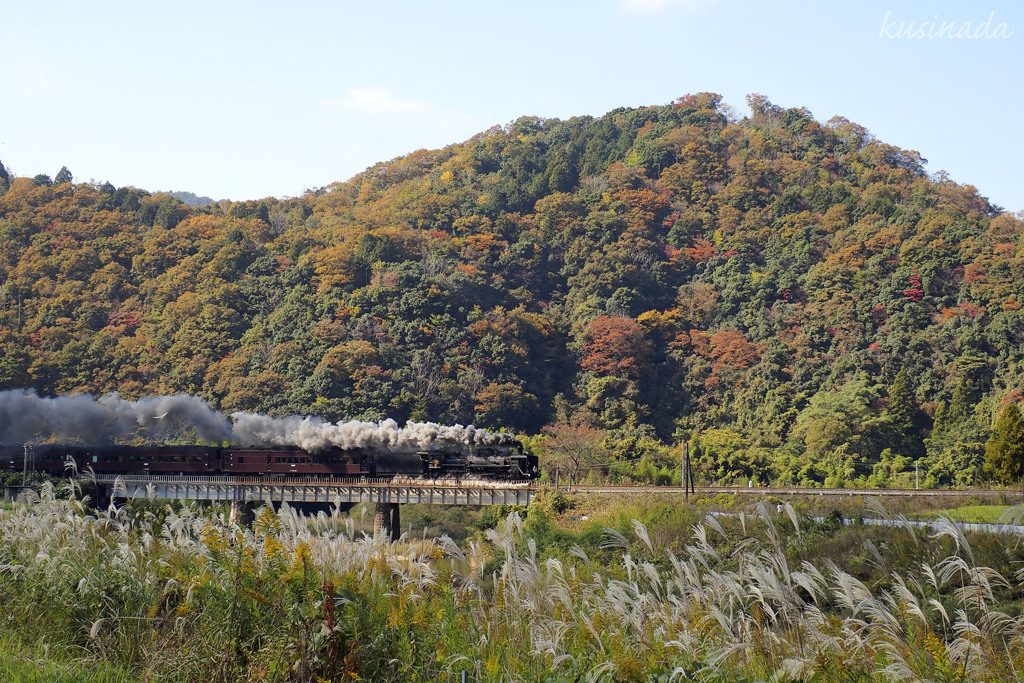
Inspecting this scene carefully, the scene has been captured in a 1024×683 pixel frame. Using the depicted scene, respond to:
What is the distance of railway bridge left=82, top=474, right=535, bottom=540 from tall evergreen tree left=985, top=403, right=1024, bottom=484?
2248 cm

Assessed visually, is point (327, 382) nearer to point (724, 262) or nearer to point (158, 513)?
point (724, 262)

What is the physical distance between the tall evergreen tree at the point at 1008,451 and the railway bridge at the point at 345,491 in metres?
22.5

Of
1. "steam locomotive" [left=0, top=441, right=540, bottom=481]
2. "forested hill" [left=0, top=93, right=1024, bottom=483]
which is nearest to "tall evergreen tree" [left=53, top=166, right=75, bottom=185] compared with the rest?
"forested hill" [left=0, top=93, right=1024, bottom=483]

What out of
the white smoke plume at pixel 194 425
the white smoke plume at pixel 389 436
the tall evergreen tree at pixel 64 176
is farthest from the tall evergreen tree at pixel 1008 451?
the tall evergreen tree at pixel 64 176

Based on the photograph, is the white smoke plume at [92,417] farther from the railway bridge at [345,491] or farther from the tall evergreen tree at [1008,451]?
the tall evergreen tree at [1008,451]

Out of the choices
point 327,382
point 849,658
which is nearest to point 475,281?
point 327,382

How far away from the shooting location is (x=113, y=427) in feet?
193

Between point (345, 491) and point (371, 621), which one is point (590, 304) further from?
point (371, 621)

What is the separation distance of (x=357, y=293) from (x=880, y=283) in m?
41.5

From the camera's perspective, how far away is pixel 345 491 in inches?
1871

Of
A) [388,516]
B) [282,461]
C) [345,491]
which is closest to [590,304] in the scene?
[282,461]

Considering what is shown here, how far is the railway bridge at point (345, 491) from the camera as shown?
145 ft

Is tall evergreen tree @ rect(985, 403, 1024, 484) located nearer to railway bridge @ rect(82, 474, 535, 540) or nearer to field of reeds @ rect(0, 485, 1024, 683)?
railway bridge @ rect(82, 474, 535, 540)

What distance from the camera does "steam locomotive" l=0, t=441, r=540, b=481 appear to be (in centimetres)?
4716
